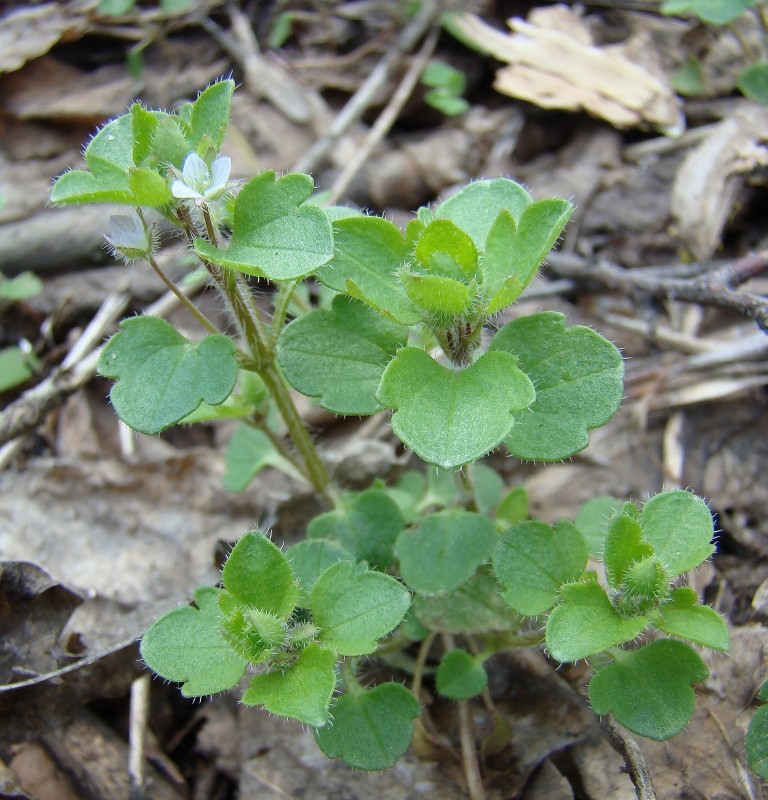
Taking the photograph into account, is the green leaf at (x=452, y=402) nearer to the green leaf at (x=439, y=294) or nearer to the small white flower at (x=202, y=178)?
the green leaf at (x=439, y=294)

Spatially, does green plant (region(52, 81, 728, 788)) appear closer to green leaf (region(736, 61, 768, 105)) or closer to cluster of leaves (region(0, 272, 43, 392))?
cluster of leaves (region(0, 272, 43, 392))

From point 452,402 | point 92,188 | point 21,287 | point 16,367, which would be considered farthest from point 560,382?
point 21,287

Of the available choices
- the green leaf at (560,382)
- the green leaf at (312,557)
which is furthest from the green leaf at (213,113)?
the green leaf at (312,557)

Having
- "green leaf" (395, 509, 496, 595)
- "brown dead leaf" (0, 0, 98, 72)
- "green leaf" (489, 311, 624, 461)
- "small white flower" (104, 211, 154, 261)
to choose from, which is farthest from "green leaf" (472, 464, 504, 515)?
"brown dead leaf" (0, 0, 98, 72)

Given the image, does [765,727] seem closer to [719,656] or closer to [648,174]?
[719,656]

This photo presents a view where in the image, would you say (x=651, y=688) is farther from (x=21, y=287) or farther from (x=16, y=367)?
(x=21, y=287)

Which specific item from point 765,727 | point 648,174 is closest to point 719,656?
point 765,727
